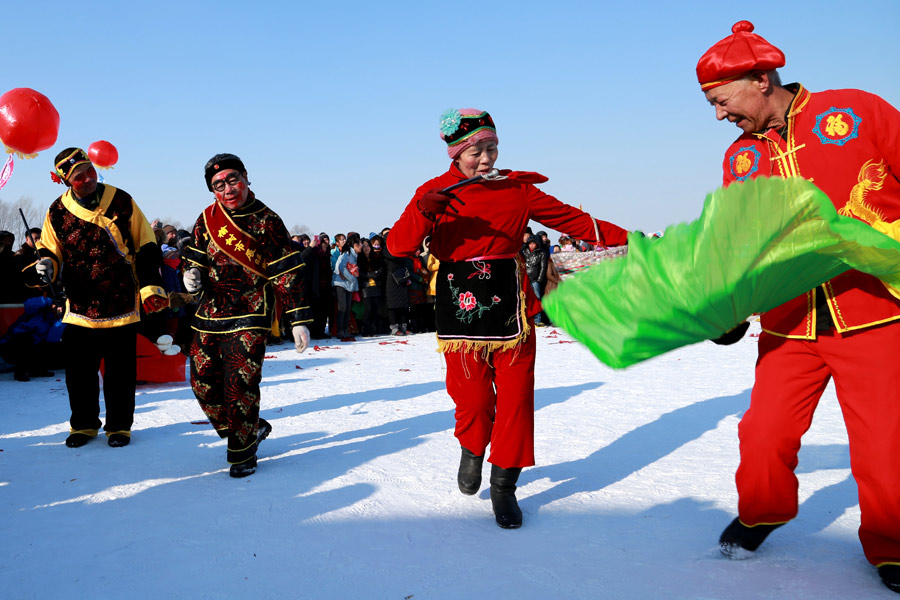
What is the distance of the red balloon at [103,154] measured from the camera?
8148mm

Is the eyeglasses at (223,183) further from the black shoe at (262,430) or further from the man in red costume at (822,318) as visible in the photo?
the man in red costume at (822,318)

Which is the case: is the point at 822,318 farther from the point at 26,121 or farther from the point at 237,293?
the point at 26,121

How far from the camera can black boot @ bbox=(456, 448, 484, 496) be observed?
3596mm

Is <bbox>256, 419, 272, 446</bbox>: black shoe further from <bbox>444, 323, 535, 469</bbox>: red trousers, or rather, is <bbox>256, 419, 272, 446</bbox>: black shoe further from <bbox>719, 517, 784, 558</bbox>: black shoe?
<bbox>719, 517, 784, 558</bbox>: black shoe

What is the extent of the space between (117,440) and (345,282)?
7.71 meters

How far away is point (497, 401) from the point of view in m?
3.47

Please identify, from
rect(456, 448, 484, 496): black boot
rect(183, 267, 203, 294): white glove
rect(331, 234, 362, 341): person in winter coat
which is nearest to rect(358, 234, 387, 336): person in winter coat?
rect(331, 234, 362, 341): person in winter coat

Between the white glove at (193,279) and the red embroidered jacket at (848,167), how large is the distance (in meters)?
3.14

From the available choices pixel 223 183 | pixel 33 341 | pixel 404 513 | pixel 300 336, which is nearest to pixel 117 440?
pixel 300 336

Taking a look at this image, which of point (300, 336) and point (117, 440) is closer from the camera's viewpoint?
point (300, 336)

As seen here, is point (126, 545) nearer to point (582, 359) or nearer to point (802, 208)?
point (802, 208)

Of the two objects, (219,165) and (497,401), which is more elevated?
(219,165)

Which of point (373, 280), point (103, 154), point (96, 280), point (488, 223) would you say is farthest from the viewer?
point (373, 280)

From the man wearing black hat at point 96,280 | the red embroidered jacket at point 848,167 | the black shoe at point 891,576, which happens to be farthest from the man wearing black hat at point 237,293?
the black shoe at point 891,576
